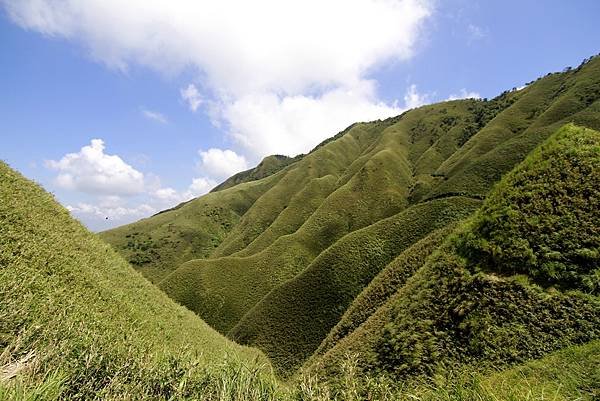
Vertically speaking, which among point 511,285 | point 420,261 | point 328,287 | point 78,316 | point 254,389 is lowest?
point 328,287

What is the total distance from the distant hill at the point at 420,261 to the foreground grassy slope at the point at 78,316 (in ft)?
59.2

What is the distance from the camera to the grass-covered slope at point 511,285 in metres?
24.8

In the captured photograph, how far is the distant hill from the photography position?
26.9 m

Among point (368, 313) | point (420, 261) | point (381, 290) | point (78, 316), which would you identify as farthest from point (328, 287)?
point (78, 316)

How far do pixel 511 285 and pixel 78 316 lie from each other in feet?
Result: 100.0

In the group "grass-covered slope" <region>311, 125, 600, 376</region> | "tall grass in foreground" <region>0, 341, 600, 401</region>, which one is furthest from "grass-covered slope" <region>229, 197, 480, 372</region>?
"tall grass in foreground" <region>0, 341, 600, 401</region>

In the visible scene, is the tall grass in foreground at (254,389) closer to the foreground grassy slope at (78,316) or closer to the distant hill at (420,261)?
the foreground grassy slope at (78,316)

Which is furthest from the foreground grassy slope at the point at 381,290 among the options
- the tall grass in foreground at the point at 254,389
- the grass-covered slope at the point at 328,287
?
the tall grass in foreground at the point at 254,389

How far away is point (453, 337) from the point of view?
27.3 m

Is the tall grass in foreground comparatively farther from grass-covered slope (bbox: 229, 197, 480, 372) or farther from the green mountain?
grass-covered slope (bbox: 229, 197, 480, 372)

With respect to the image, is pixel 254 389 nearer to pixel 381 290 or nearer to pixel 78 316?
pixel 78 316

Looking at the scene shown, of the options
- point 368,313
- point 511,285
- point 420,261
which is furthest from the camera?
point 420,261

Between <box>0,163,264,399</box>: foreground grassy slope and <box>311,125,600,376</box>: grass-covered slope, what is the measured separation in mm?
16008

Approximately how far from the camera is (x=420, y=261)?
48.3m
